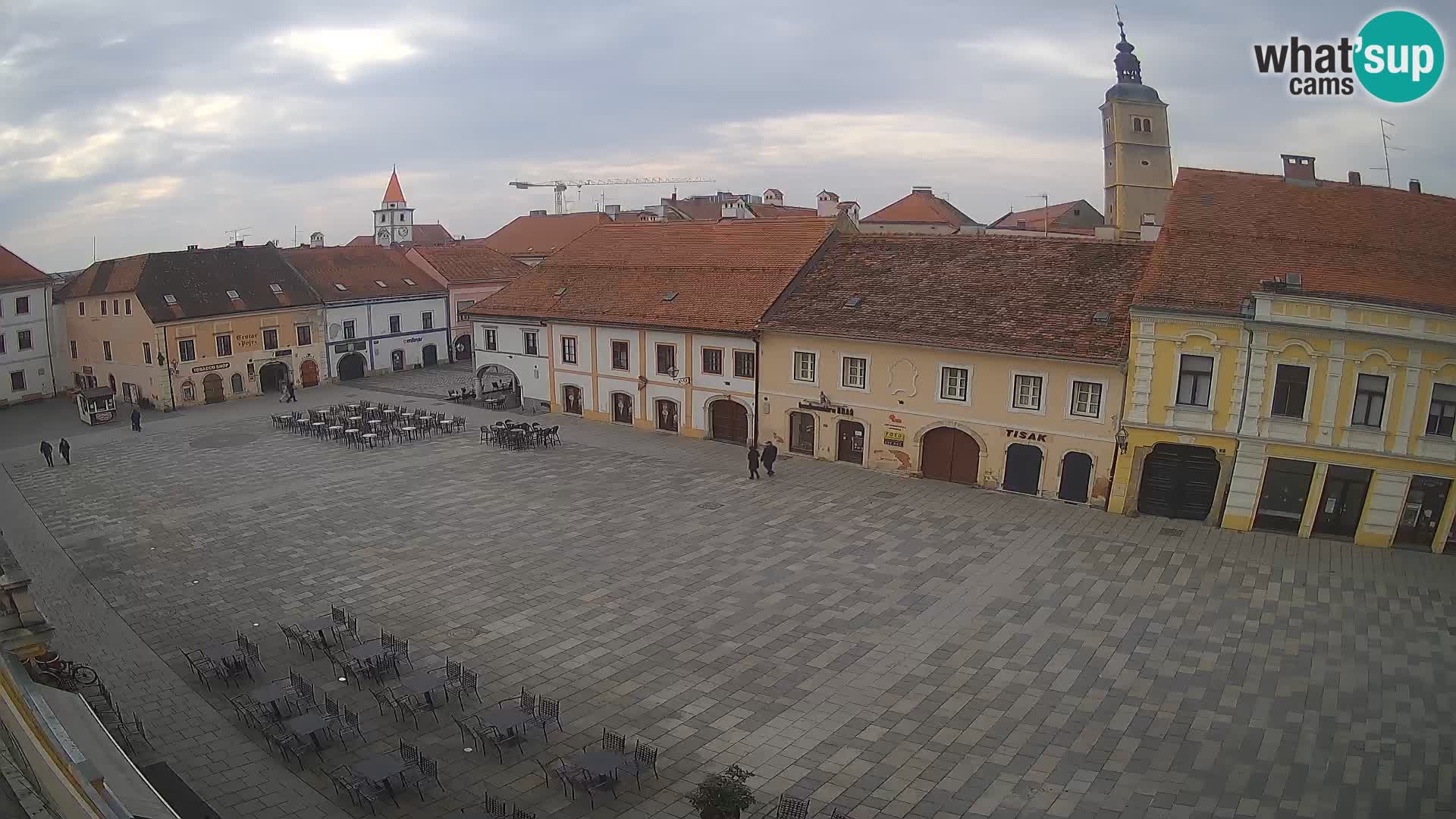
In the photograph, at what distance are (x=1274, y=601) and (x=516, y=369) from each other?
3275 centimetres

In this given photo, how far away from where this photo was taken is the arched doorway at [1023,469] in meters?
29.3

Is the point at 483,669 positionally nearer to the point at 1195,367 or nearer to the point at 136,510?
the point at 136,510

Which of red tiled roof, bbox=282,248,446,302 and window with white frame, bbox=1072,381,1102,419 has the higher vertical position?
red tiled roof, bbox=282,248,446,302

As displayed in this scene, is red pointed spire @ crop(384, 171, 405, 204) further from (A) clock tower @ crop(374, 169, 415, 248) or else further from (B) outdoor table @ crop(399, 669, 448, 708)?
(B) outdoor table @ crop(399, 669, 448, 708)

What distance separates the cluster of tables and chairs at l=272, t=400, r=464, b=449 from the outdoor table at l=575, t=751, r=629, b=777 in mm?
25919

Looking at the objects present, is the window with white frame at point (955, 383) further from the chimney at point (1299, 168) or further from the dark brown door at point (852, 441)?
the chimney at point (1299, 168)

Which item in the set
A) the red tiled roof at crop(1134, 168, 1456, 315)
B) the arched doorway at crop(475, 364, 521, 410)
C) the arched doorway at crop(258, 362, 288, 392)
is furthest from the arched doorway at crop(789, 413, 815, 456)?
the arched doorway at crop(258, 362, 288, 392)

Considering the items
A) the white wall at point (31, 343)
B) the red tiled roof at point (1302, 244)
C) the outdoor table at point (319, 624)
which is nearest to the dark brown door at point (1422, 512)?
the red tiled roof at point (1302, 244)

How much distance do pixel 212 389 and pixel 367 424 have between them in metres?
14.9

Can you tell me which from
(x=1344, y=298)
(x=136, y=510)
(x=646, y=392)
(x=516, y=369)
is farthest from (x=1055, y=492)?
(x=136, y=510)

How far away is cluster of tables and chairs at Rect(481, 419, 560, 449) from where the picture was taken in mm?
36531

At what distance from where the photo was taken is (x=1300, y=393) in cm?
2477

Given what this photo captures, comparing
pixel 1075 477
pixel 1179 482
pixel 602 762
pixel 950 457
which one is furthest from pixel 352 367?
pixel 602 762

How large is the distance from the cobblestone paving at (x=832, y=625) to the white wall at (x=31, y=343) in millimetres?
21786
